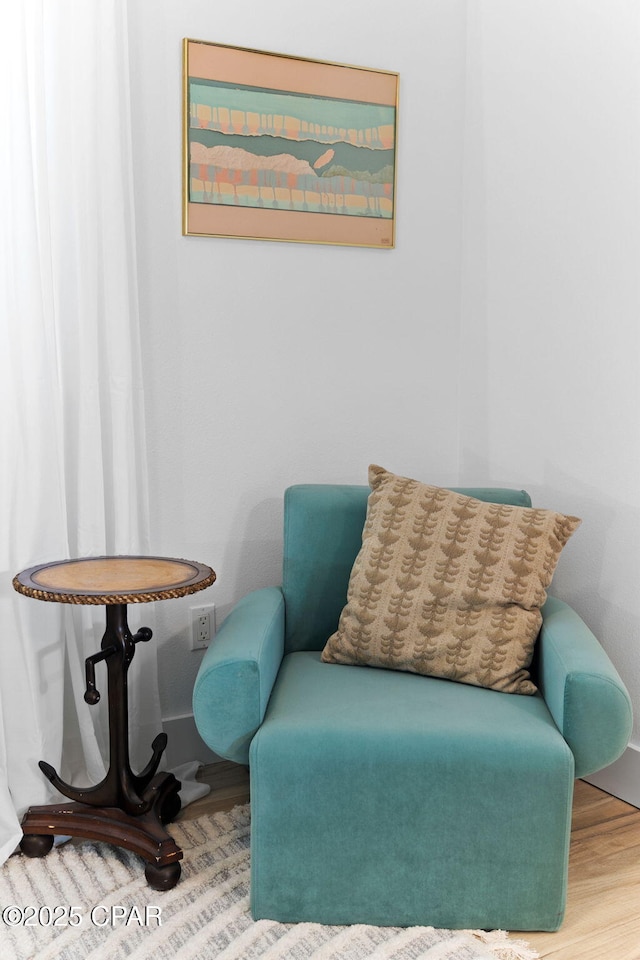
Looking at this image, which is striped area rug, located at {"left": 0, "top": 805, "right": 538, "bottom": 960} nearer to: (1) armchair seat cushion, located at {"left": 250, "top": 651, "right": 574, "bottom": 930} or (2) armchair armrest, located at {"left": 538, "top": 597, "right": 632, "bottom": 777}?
(1) armchair seat cushion, located at {"left": 250, "top": 651, "right": 574, "bottom": 930}

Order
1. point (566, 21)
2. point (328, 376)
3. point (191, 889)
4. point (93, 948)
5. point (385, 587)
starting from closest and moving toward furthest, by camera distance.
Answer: point (93, 948) < point (191, 889) < point (385, 587) < point (566, 21) < point (328, 376)

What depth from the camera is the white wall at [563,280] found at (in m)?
2.21

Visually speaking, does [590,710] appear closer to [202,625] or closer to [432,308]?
[202,625]

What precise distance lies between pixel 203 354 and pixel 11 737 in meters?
1.05

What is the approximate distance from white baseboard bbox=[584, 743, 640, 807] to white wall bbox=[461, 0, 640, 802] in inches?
1.8

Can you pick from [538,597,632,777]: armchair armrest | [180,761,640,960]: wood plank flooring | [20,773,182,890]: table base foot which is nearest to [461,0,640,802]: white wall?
[180,761,640,960]: wood plank flooring

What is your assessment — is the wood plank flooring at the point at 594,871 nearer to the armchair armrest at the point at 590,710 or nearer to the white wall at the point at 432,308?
the white wall at the point at 432,308

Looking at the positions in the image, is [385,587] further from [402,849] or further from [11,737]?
[11,737]

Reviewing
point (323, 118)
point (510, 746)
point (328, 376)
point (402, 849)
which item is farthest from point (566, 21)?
point (402, 849)

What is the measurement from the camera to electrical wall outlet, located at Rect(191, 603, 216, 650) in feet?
7.95

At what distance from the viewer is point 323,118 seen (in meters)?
2.45

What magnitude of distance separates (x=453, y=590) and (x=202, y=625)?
786 mm

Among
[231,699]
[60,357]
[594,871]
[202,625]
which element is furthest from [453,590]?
[60,357]

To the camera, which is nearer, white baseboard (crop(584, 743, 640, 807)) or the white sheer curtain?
the white sheer curtain
